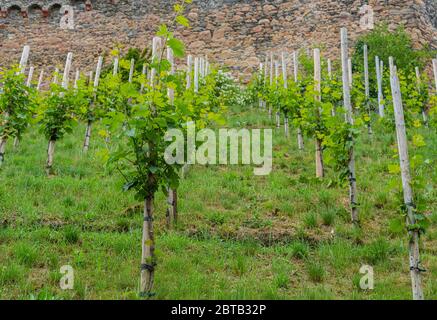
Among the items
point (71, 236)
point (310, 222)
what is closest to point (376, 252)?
point (310, 222)

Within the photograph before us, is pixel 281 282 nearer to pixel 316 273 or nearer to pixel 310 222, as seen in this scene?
pixel 316 273

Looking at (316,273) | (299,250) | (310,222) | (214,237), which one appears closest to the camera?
(316,273)

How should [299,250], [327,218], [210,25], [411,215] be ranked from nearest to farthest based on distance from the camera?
[411,215]
[299,250]
[327,218]
[210,25]

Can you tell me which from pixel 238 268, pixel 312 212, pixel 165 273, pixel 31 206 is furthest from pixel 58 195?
pixel 312 212

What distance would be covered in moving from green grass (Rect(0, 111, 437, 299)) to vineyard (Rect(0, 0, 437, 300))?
16 millimetres

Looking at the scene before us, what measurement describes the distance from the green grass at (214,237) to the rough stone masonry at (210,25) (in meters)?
9.03

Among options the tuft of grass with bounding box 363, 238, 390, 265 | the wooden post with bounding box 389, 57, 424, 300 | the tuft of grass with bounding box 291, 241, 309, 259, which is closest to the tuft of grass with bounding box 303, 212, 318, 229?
the tuft of grass with bounding box 291, 241, 309, 259

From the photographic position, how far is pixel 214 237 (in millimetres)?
4715

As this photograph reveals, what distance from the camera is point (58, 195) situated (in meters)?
5.75

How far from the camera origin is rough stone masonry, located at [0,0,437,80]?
1483cm

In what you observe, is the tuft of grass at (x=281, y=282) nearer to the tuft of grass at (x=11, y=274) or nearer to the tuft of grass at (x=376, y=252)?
the tuft of grass at (x=376, y=252)

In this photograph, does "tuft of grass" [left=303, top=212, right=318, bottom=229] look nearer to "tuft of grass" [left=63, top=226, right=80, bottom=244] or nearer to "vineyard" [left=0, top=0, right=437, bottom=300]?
"vineyard" [left=0, top=0, right=437, bottom=300]

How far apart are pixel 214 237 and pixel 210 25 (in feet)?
44.0

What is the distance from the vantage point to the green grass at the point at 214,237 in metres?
3.61
